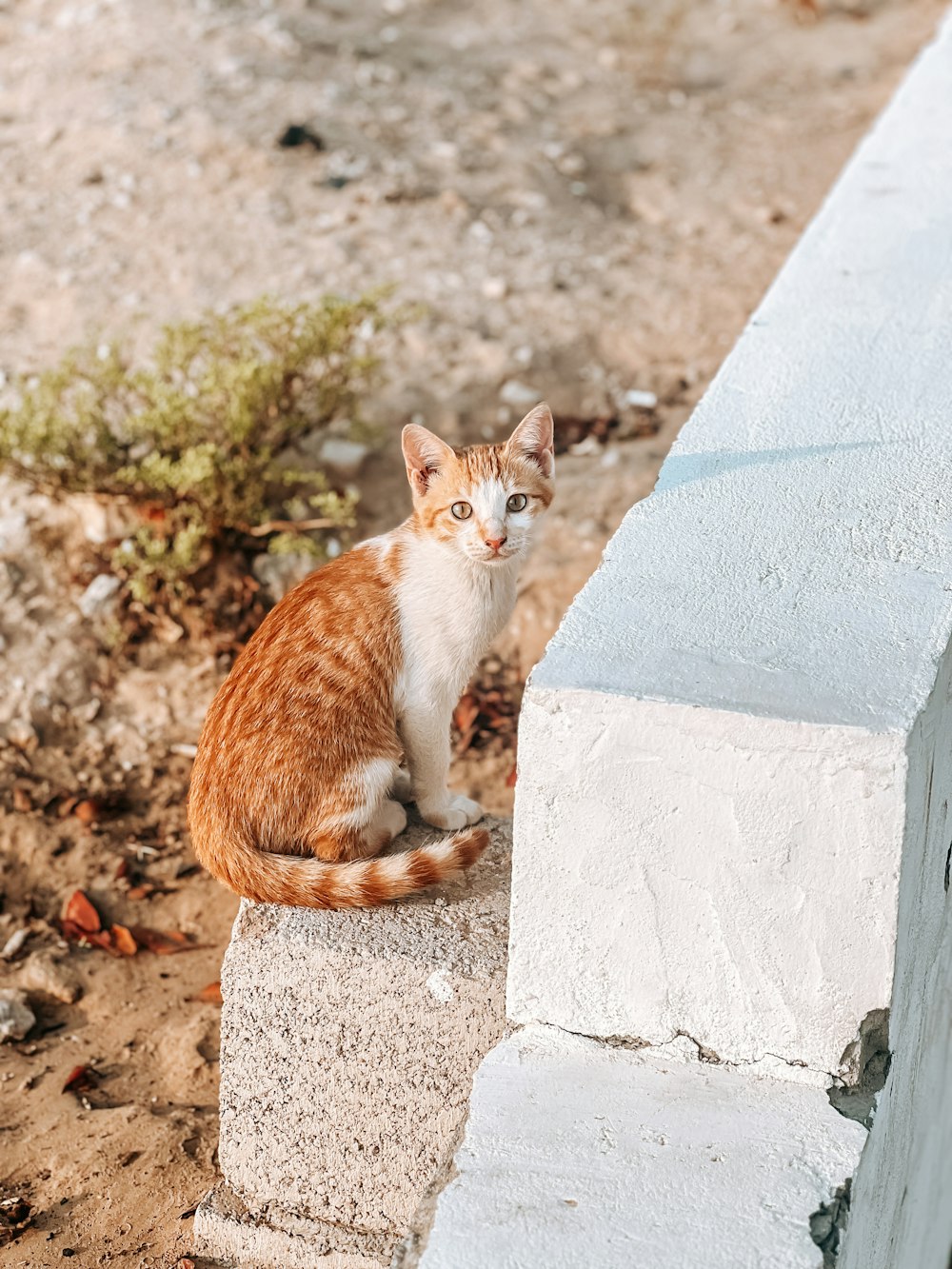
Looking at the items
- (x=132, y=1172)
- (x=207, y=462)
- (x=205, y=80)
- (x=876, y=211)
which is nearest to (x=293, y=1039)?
(x=132, y=1172)

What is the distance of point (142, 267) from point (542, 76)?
2643 millimetres

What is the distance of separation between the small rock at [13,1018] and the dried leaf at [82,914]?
0.89 feet

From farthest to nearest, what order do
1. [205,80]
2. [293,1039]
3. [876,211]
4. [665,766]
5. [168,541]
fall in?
[205,80] < [168,541] < [876,211] < [293,1039] < [665,766]

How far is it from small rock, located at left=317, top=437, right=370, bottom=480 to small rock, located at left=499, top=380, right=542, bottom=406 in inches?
19.6

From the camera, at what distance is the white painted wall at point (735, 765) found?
1.62m

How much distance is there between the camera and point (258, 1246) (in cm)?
216

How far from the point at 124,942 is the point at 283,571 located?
120cm

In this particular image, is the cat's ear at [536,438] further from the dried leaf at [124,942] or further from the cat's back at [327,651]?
the dried leaf at [124,942]

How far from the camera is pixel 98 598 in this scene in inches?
149

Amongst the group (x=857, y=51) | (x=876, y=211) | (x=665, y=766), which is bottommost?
(x=857, y=51)

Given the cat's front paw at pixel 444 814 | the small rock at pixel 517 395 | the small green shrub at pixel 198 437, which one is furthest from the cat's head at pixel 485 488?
the small rock at pixel 517 395

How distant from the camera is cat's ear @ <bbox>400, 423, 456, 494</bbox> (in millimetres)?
2271

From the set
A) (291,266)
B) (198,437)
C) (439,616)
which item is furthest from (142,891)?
Result: (291,266)

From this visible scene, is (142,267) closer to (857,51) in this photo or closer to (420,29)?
(420,29)
